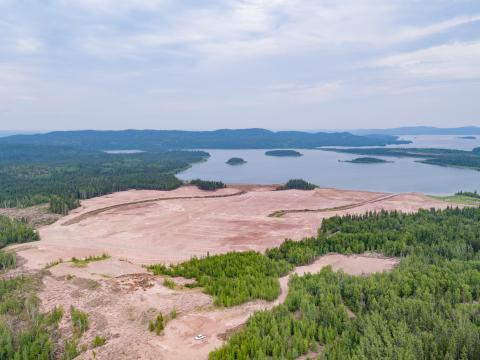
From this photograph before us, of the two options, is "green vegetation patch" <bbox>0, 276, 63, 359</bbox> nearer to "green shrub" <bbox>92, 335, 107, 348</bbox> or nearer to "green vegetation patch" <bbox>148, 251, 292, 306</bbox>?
"green shrub" <bbox>92, 335, 107, 348</bbox>

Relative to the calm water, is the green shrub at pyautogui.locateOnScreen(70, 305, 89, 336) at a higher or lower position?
lower

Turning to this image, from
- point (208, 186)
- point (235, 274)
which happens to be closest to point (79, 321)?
point (235, 274)

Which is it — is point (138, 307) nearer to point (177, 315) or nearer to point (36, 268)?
point (177, 315)

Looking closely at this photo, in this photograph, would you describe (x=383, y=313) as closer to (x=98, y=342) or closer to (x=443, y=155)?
(x=98, y=342)

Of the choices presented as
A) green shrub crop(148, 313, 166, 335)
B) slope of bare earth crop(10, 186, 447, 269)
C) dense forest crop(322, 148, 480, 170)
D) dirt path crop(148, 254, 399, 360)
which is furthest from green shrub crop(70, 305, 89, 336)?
dense forest crop(322, 148, 480, 170)

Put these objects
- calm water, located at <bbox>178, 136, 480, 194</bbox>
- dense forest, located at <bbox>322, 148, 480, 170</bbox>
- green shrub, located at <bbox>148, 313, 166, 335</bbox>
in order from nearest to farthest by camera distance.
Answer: green shrub, located at <bbox>148, 313, 166, 335</bbox>, calm water, located at <bbox>178, 136, 480, 194</bbox>, dense forest, located at <bbox>322, 148, 480, 170</bbox>

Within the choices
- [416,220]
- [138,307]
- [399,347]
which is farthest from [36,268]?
[416,220]
